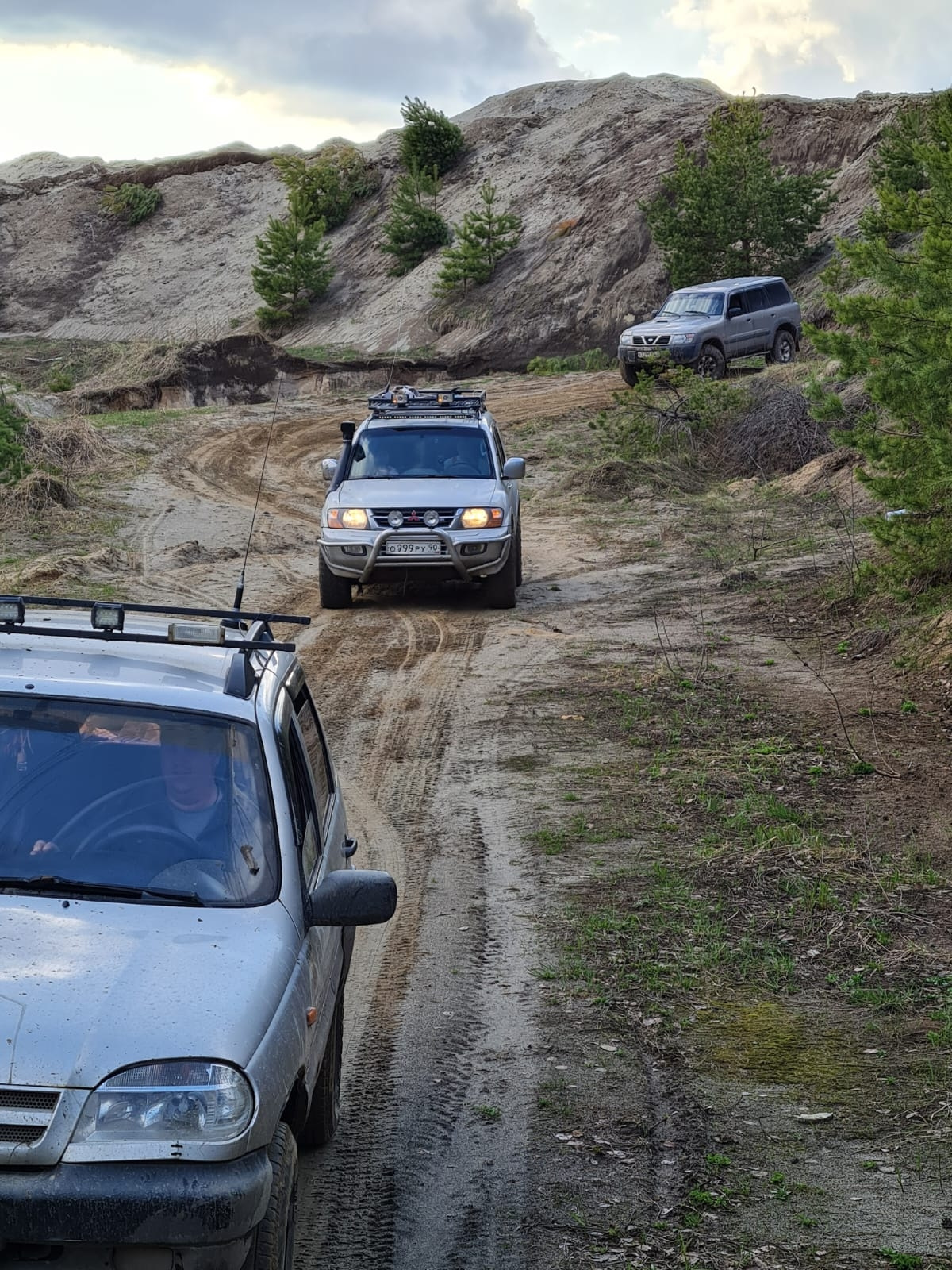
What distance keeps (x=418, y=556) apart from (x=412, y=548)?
4.0 inches

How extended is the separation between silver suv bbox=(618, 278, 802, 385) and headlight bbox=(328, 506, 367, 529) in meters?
14.0

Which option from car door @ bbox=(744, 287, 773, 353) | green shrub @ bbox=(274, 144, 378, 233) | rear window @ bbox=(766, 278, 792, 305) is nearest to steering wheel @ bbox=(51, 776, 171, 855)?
car door @ bbox=(744, 287, 773, 353)

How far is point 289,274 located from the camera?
5488 centimetres

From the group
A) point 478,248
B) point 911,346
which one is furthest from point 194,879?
point 478,248

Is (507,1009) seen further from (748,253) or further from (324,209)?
(324,209)

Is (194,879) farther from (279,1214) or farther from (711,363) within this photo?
(711,363)

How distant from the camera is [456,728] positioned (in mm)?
10711

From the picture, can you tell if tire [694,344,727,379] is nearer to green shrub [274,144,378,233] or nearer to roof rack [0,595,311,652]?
roof rack [0,595,311,652]

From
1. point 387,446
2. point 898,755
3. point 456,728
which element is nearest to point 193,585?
point 387,446

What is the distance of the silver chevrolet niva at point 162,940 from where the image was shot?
2.91 m

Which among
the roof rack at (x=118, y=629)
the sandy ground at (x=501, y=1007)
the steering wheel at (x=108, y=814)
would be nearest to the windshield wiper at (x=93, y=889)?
the steering wheel at (x=108, y=814)

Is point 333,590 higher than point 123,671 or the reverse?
the reverse

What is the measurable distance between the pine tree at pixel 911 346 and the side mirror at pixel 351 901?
6.63m

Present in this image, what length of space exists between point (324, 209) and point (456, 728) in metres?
57.0
